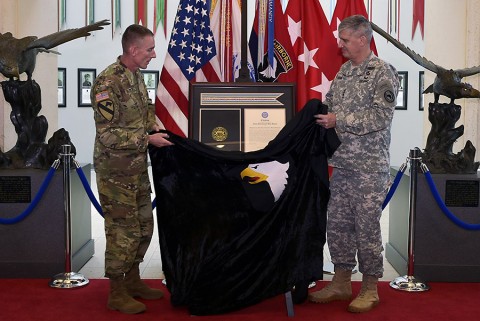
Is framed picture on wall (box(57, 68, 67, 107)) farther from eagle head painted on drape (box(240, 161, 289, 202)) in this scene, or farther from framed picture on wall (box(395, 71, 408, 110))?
eagle head painted on drape (box(240, 161, 289, 202))

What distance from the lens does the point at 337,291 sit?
13.3ft

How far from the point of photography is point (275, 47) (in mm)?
5117

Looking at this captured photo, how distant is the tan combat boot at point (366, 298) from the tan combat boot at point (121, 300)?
1.25 m

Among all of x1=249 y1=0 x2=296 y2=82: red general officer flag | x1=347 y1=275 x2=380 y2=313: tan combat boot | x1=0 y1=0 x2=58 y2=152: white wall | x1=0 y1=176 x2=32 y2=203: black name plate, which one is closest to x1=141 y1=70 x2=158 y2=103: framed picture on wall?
x1=0 y1=0 x2=58 y2=152: white wall

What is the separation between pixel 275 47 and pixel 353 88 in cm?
143

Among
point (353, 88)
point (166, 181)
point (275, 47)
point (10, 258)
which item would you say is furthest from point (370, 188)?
point (10, 258)

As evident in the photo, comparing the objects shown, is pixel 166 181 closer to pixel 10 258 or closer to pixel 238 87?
pixel 238 87

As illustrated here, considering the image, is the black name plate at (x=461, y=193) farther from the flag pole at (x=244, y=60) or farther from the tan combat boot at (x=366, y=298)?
the flag pole at (x=244, y=60)

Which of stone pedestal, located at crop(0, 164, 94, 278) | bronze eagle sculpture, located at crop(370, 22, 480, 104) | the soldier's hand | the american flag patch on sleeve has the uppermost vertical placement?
bronze eagle sculpture, located at crop(370, 22, 480, 104)

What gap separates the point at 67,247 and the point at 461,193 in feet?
9.26

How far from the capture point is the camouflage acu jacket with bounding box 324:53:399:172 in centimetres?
370

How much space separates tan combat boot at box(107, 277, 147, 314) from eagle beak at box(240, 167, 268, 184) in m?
0.96

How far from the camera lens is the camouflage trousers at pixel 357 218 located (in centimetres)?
380

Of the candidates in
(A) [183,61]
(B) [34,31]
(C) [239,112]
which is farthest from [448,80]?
(B) [34,31]
